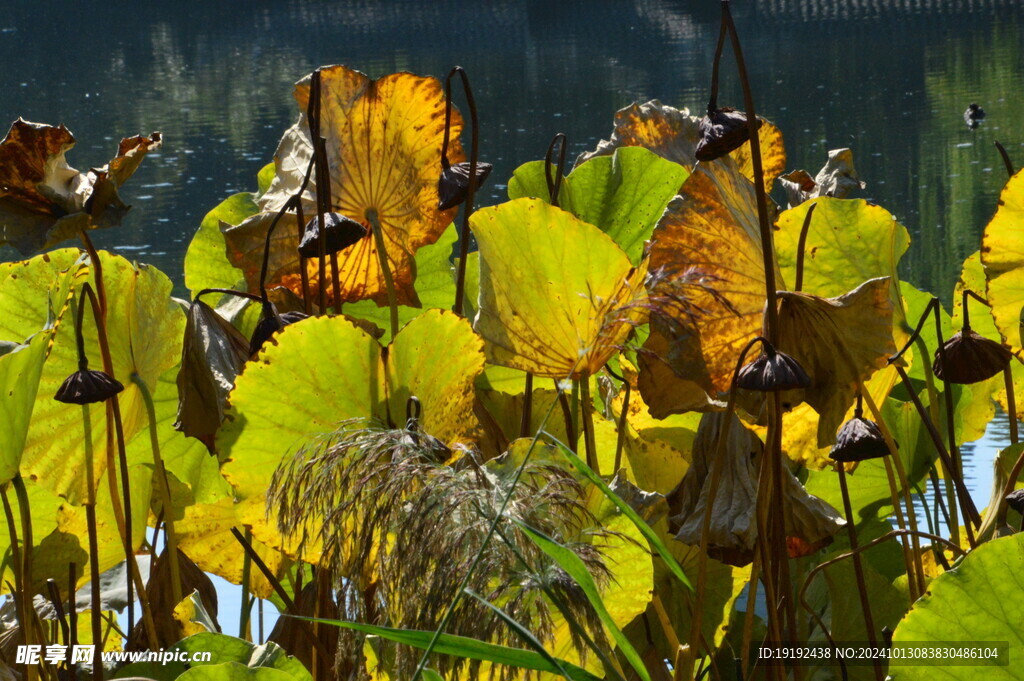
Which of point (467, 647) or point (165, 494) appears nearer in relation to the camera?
point (467, 647)

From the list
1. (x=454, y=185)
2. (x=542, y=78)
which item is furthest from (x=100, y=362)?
(x=542, y=78)

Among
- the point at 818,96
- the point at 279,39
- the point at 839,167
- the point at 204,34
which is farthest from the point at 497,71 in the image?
the point at 839,167

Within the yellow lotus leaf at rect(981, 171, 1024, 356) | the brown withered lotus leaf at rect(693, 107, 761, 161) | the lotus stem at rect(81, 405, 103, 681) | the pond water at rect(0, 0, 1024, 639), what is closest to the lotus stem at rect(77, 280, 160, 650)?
the lotus stem at rect(81, 405, 103, 681)

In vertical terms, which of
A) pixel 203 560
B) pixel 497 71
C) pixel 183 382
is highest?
pixel 183 382

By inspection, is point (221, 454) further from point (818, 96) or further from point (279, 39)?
point (279, 39)

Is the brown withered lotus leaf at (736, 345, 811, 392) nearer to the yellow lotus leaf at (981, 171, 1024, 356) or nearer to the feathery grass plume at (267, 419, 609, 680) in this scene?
the feathery grass plume at (267, 419, 609, 680)

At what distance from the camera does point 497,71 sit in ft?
40.9

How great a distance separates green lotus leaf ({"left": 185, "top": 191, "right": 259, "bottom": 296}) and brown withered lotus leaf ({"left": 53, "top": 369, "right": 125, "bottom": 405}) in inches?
11.4

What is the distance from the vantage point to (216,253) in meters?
0.75

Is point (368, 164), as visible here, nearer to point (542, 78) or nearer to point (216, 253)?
point (216, 253)

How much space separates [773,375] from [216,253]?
0.45m

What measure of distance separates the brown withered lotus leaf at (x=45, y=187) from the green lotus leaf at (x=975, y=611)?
0.34 m

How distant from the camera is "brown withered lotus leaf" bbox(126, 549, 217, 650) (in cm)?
55

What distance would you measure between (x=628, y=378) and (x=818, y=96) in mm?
8858
